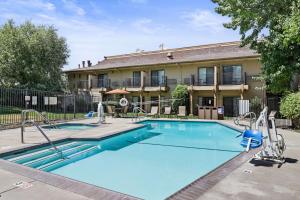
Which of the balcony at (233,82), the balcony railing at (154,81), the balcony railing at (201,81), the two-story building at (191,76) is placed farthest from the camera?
the balcony railing at (154,81)

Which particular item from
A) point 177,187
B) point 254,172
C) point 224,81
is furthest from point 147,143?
point 224,81

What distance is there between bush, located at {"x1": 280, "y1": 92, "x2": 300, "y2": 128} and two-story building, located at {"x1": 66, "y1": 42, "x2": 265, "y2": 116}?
220 inches

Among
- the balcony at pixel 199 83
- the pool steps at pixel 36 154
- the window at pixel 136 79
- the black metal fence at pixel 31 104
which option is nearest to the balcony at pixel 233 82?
the balcony at pixel 199 83

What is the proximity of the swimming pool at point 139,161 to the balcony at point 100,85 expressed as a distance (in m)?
16.2

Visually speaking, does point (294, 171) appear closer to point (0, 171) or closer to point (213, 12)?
point (0, 171)

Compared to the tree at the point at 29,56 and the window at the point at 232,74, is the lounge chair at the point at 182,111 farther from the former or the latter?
the tree at the point at 29,56

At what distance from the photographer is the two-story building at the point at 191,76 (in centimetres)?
2266

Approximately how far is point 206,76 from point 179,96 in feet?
10.7

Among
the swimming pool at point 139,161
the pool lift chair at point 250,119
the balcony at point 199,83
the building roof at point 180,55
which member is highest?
the building roof at point 180,55

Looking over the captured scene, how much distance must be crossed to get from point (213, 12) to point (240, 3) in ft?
5.85

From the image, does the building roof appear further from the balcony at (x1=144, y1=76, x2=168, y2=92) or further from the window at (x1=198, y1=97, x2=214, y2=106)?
the window at (x1=198, y1=97, x2=214, y2=106)

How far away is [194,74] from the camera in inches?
997

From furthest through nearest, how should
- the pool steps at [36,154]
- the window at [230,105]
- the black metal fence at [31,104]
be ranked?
1. the window at [230,105]
2. the black metal fence at [31,104]
3. the pool steps at [36,154]

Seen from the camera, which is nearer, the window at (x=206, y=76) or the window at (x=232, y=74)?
the window at (x=232, y=74)
